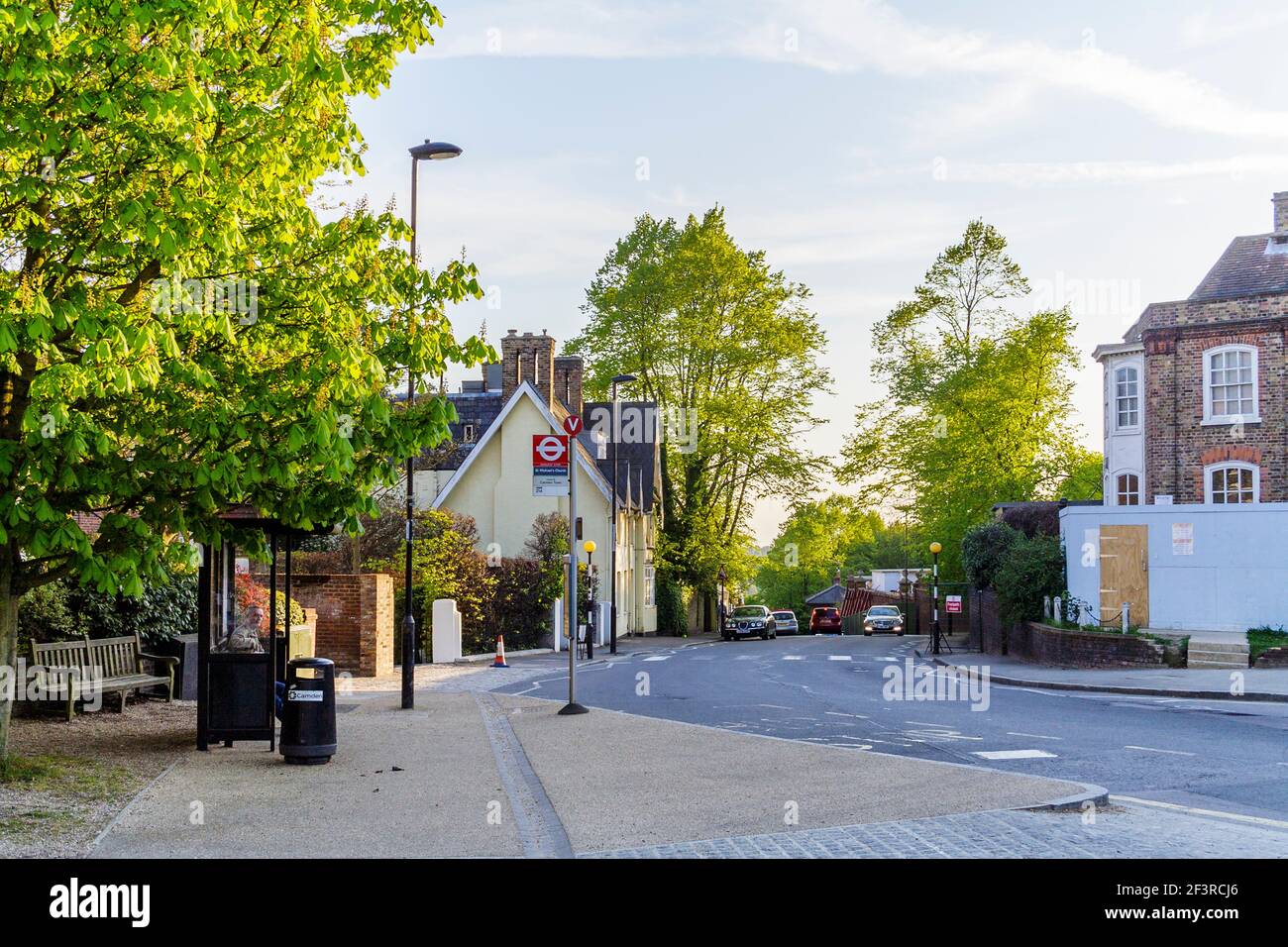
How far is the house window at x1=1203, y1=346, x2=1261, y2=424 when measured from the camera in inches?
1341

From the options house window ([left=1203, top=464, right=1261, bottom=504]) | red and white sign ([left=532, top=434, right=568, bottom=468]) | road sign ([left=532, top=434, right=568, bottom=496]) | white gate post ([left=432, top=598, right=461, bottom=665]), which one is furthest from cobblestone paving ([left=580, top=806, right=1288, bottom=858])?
house window ([left=1203, top=464, right=1261, bottom=504])

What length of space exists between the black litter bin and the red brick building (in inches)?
1077

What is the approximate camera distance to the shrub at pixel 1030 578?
31.8m

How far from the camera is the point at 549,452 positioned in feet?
65.2

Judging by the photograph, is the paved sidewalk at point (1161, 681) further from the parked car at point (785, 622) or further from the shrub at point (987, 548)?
the parked car at point (785, 622)

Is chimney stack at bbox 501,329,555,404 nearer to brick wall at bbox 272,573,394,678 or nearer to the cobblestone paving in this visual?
brick wall at bbox 272,573,394,678

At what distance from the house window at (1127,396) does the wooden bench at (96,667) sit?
31.3 m

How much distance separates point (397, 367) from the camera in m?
12.3

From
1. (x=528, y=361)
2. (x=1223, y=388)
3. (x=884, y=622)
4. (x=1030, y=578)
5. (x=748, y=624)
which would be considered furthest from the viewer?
(x=884, y=622)

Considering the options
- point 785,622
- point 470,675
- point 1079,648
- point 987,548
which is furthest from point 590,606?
point 785,622

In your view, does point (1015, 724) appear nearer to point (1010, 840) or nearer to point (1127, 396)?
point (1010, 840)

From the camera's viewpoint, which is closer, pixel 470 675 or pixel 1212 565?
pixel 470 675

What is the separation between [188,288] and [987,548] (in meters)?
30.1

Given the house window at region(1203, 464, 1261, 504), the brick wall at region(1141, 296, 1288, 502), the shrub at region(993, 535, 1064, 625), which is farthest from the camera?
the house window at region(1203, 464, 1261, 504)
